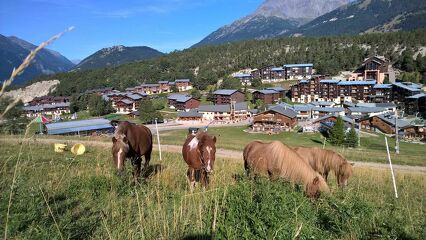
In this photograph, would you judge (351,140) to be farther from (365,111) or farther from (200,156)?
(200,156)

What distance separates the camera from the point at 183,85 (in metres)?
154

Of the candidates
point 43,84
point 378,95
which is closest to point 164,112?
point 378,95

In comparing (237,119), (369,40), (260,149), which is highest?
(369,40)

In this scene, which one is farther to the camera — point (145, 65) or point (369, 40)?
point (145, 65)

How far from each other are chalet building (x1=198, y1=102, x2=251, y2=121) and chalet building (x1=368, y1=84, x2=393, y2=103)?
3966 cm

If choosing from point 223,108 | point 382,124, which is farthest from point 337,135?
point 223,108

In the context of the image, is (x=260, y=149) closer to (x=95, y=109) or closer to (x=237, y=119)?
(x=237, y=119)

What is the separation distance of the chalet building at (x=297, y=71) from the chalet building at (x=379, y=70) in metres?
22.7

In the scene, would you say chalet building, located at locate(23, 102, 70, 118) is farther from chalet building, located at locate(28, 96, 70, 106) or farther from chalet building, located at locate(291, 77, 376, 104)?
chalet building, located at locate(291, 77, 376, 104)

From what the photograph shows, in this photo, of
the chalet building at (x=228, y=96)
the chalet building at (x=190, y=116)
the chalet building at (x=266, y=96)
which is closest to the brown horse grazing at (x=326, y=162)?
the chalet building at (x=190, y=116)

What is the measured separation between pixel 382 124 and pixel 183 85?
96.7 m

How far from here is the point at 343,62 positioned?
136 meters

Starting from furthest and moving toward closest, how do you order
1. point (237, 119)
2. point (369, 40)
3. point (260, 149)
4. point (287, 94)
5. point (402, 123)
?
point (369, 40), point (287, 94), point (237, 119), point (402, 123), point (260, 149)

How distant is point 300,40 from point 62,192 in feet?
598
